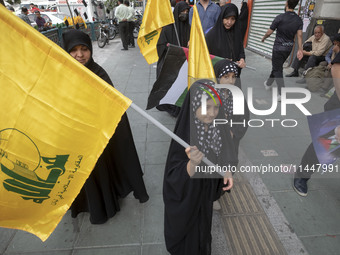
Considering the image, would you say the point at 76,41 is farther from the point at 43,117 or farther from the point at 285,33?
the point at 285,33

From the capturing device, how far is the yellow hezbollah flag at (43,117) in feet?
3.80

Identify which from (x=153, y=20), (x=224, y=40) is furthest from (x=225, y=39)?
(x=153, y=20)

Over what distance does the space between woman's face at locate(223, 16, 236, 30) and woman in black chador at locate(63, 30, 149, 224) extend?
7.41ft

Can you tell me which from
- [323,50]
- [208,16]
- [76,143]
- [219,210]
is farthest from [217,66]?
[323,50]

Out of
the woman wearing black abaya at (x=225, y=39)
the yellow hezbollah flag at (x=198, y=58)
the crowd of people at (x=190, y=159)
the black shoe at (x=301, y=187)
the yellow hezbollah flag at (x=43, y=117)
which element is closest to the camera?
the yellow hezbollah flag at (x=43, y=117)

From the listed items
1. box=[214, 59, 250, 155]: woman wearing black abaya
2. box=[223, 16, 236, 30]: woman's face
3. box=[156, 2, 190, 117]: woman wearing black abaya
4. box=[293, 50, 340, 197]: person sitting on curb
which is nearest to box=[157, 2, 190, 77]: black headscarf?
box=[156, 2, 190, 117]: woman wearing black abaya

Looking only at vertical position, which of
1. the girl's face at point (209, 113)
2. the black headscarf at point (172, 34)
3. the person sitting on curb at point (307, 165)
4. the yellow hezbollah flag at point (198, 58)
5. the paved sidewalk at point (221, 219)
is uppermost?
the yellow hezbollah flag at point (198, 58)

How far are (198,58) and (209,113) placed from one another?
2.33 feet

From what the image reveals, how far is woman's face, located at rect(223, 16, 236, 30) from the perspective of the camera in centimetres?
346

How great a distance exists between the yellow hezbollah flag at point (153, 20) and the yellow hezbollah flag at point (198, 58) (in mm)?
1945

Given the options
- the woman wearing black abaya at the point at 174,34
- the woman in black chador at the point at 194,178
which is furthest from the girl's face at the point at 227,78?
the woman wearing black abaya at the point at 174,34

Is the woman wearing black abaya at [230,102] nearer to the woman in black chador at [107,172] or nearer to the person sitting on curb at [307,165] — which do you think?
the person sitting on curb at [307,165]

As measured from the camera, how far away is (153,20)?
385 centimetres

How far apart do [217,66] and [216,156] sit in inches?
48.2
